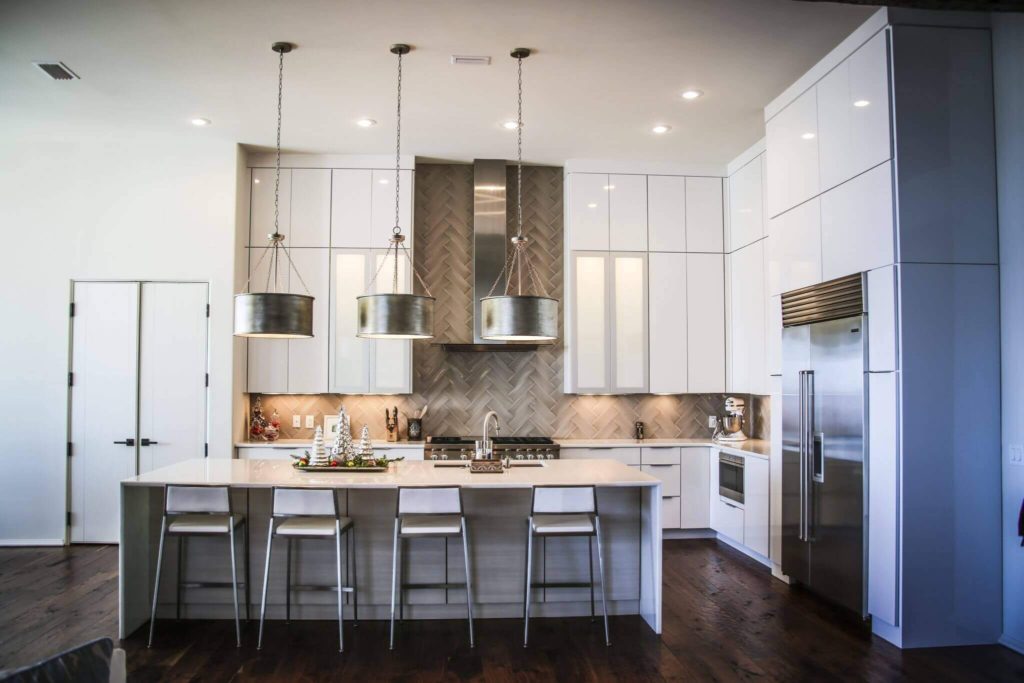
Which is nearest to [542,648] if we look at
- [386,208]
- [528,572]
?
[528,572]

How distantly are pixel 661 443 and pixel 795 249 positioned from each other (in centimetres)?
222

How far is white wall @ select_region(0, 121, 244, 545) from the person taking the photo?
563cm

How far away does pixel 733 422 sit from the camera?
6273 millimetres

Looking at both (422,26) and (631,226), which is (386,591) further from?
(631,226)

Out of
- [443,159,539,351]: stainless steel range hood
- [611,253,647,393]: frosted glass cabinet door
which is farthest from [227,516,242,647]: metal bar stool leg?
[611,253,647,393]: frosted glass cabinet door

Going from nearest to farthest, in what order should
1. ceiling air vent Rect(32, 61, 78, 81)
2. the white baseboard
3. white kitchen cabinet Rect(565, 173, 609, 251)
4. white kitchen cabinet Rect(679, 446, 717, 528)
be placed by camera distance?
ceiling air vent Rect(32, 61, 78, 81), the white baseboard, white kitchen cabinet Rect(679, 446, 717, 528), white kitchen cabinet Rect(565, 173, 609, 251)

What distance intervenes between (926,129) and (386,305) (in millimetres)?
3100

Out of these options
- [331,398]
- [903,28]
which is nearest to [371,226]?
[331,398]

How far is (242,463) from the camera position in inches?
174

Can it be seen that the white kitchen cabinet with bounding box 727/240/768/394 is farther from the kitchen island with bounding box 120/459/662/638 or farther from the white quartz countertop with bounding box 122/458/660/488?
the kitchen island with bounding box 120/459/662/638

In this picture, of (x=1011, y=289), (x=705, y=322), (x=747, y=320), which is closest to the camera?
(x=1011, y=289)

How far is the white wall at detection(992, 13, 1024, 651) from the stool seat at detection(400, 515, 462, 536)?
118 inches

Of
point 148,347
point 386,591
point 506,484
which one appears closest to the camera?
point 506,484

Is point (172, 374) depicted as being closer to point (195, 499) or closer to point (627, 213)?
point (195, 499)
